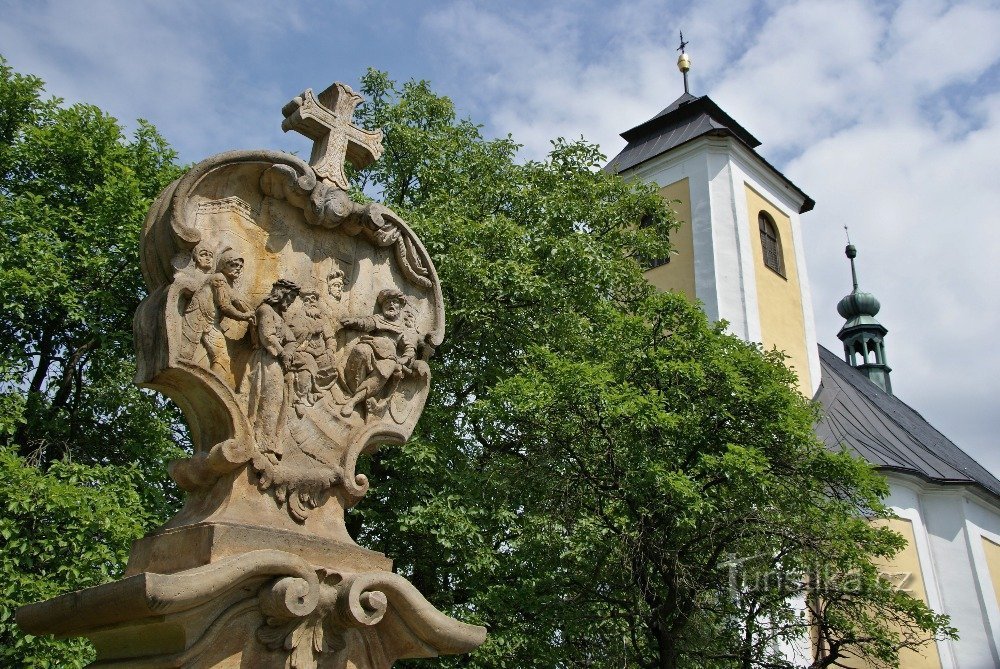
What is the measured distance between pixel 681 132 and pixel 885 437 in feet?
33.4

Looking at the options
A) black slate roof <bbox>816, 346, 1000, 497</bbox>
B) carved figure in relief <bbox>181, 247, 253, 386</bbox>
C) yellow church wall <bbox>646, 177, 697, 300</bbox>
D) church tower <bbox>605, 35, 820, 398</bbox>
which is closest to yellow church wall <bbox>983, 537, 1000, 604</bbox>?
black slate roof <bbox>816, 346, 1000, 497</bbox>

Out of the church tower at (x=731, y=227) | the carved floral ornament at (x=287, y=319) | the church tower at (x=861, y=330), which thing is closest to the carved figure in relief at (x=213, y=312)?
the carved floral ornament at (x=287, y=319)

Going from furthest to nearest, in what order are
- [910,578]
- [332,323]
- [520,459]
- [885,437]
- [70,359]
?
[885,437] < [910,578] < [70,359] < [520,459] < [332,323]

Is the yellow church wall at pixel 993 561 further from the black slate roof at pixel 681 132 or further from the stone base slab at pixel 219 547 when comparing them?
the stone base slab at pixel 219 547

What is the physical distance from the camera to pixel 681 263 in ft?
81.3

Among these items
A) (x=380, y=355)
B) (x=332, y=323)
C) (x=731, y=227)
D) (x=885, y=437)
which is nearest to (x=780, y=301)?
(x=731, y=227)

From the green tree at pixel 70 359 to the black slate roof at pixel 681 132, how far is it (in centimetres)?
1614

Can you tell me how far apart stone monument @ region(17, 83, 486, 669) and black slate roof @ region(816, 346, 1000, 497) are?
58.1 ft

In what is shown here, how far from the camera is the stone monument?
396 centimetres

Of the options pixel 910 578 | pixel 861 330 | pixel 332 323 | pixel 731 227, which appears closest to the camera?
pixel 332 323

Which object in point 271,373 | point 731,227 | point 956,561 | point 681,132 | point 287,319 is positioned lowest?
Answer: point 271,373

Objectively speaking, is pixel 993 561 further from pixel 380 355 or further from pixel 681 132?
pixel 380 355

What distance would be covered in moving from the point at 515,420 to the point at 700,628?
145 inches

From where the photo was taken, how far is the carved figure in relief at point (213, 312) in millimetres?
4410
